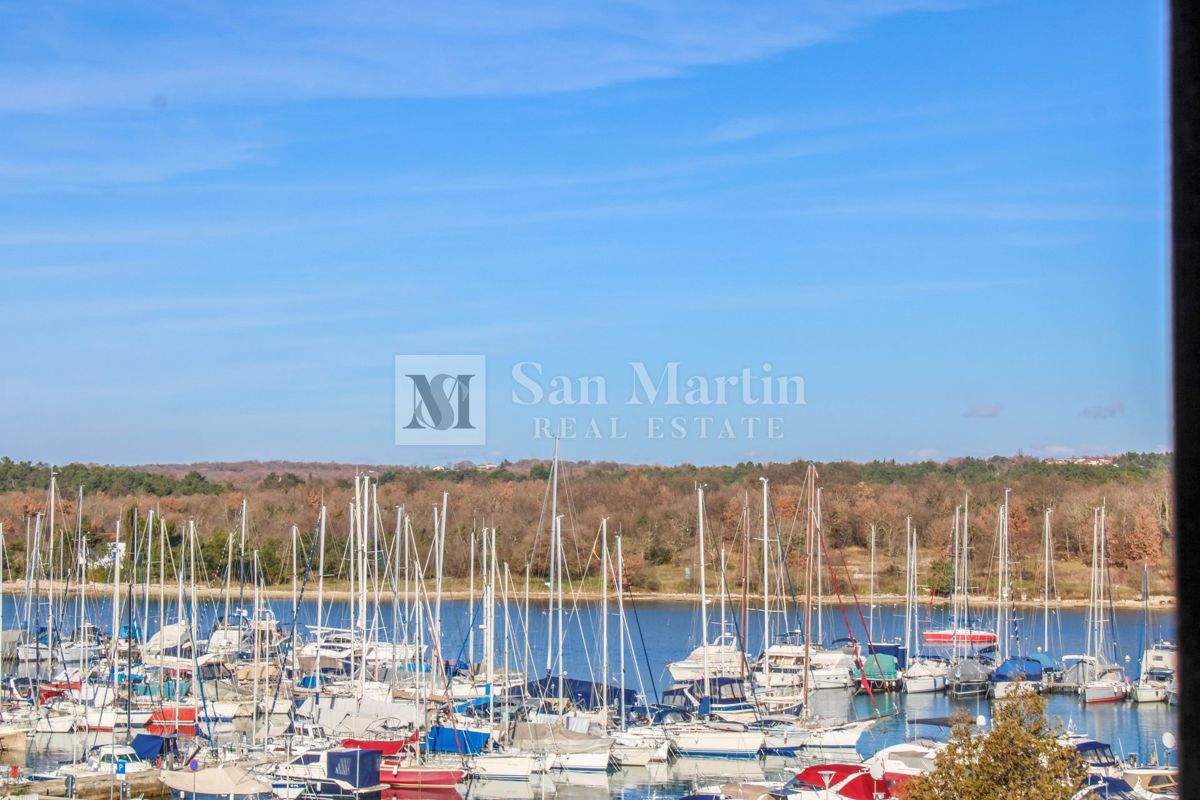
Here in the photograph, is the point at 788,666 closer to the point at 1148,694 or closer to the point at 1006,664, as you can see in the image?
the point at 1006,664

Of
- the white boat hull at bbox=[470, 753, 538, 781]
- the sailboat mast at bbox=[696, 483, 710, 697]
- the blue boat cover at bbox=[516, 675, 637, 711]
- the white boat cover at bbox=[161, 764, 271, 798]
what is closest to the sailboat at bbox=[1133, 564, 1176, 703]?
the sailboat mast at bbox=[696, 483, 710, 697]

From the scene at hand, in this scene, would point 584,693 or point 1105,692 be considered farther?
point 1105,692

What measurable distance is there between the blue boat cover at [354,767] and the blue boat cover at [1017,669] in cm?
2184

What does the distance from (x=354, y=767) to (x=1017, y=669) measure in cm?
2342

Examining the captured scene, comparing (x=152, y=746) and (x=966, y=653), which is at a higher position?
(x=152, y=746)

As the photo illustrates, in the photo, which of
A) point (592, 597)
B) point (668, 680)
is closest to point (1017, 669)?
point (668, 680)

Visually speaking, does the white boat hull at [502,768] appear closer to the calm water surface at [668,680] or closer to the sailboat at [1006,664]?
the calm water surface at [668,680]

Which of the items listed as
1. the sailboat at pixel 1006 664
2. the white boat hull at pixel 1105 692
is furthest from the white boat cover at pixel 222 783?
the white boat hull at pixel 1105 692

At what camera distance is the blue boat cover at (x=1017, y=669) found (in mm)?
40500

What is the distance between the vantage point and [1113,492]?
75625mm

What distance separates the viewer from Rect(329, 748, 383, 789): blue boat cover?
24.7 m

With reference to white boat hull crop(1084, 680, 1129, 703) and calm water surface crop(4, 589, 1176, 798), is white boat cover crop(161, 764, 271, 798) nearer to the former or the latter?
calm water surface crop(4, 589, 1176, 798)

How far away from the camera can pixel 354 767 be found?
24719mm

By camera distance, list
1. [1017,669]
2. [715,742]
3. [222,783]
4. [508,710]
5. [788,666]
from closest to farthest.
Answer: [222,783] → [715,742] → [508,710] → [788,666] → [1017,669]
